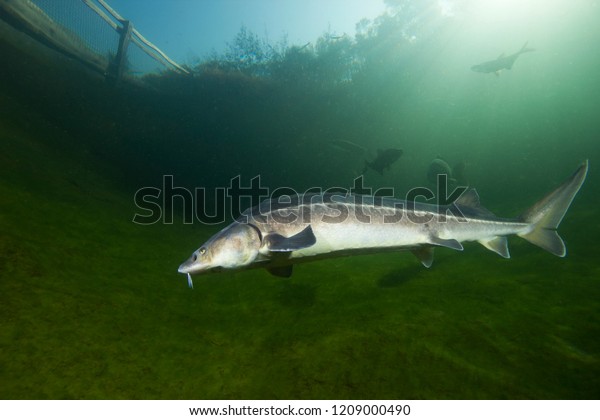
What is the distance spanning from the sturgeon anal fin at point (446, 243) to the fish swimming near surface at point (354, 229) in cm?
1

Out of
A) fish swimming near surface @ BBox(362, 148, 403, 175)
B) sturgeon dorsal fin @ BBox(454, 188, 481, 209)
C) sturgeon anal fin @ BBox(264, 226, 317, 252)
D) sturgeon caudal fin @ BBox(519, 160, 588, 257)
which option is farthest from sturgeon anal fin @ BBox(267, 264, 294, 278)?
fish swimming near surface @ BBox(362, 148, 403, 175)

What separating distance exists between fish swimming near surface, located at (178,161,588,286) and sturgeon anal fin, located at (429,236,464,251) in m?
0.01

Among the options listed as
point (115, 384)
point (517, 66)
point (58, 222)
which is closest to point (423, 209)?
point (115, 384)

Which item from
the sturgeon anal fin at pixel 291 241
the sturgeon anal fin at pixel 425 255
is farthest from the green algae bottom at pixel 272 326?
the sturgeon anal fin at pixel 291 241

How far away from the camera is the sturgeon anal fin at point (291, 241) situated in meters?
2.71

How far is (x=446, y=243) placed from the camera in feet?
11.4

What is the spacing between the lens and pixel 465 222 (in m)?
3.80

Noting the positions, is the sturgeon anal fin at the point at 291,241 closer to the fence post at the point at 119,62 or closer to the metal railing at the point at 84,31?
the metal railing at the point at 84,31

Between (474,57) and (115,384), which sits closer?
(115,384)

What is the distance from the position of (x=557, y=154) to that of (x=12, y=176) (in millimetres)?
21134

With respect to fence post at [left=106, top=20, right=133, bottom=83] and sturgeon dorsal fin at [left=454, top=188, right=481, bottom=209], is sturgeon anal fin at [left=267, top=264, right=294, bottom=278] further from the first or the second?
fence post at [left=106, top=20, right=133, bottom=83]

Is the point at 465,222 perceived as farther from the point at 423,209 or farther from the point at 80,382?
the point at 80,382

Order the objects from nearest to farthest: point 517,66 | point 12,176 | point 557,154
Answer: point 12,176 → point 557,154 → point 517,66

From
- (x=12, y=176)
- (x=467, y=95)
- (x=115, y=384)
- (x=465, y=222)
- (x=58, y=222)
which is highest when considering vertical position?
(x=467, y=95)
